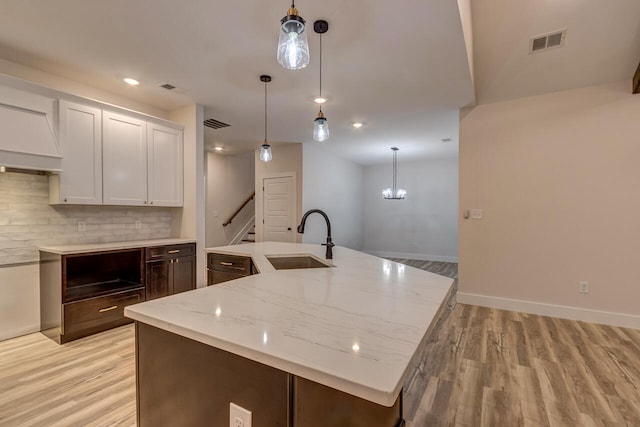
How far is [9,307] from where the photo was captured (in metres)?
2.82

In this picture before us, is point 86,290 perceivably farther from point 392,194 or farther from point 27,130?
point 392,194

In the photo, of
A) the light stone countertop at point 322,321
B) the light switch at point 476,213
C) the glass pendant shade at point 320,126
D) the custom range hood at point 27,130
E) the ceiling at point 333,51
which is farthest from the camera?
the light switch at point 476,213

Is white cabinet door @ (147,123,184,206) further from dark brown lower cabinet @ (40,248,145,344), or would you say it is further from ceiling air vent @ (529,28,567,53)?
ceiling air vent @ (529,28,567,53)

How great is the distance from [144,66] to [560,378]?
172 inches

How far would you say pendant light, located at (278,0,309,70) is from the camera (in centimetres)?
134

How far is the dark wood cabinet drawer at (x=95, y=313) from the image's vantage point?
8.95ft

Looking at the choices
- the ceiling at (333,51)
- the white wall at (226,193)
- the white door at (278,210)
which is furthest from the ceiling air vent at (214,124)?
the white wall at (226,193)

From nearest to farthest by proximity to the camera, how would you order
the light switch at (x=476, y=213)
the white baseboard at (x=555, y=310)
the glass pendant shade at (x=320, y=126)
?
1. the glass pendant shade at (x=320, y=126)
2. the white baseboard at (x=555, y=310)
3. the light switch at (x=476, y=213)

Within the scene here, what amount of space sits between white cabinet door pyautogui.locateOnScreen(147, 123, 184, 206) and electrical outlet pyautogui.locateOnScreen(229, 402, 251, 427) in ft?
10.8

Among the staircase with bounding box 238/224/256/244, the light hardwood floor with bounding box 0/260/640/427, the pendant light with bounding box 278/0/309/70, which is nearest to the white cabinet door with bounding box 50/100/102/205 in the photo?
the light hardwood floor with bounding box 0/260/640/427

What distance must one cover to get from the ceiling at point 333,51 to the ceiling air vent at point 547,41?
0.18 feet

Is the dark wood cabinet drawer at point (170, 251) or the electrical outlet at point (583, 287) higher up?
the dark wood cabinet drawer at point (170, 251)

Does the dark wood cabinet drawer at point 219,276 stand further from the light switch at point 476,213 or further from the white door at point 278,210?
the light switch at point 476,213

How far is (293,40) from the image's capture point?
1.41 meters
